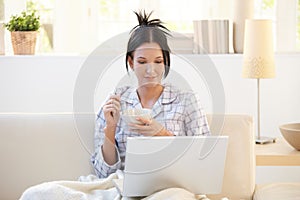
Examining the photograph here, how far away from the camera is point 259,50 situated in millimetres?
2951

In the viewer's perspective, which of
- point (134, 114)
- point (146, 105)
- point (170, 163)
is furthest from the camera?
point (146, 105)

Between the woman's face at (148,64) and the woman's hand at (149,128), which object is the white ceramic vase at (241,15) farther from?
the woman's hand at (149,128)

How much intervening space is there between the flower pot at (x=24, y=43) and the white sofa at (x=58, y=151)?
1.13 metres

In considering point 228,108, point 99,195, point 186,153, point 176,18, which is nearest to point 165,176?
point 186,153

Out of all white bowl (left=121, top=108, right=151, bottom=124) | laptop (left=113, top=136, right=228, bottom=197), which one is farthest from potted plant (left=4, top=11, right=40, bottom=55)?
laptop (left=113, top=136, right=228, bottom=197)

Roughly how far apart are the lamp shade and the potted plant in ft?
4.10

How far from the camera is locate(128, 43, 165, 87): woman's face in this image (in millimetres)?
2320

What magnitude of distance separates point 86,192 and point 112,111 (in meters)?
0.34

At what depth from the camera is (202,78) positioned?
139 inches

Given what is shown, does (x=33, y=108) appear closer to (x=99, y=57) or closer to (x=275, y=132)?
(x=99, y=57)

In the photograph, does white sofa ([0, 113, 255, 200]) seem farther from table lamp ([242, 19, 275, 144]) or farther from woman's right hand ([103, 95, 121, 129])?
table lamp ([242, 19, 275, 144])

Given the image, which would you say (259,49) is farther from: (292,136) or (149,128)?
(149,128)

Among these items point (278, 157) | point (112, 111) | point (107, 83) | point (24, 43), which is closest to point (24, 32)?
point (24, 43)


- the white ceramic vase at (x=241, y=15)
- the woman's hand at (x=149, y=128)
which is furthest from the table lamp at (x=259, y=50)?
the woman's hand at (x=149, y=128)
